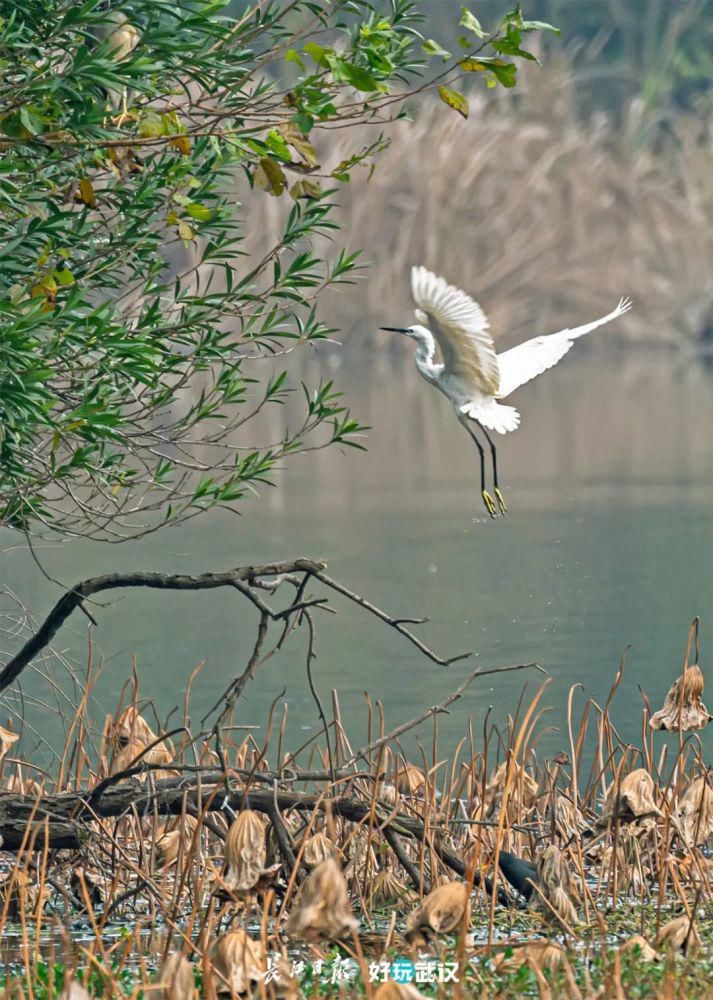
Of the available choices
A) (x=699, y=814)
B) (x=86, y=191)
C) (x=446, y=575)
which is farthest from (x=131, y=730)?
(x=446, y=575)

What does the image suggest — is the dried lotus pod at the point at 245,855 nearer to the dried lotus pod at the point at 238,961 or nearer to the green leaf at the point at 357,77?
the dried lotus pod at the point at 238,961

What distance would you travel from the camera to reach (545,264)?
27.9 metres

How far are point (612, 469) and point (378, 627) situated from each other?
663cm

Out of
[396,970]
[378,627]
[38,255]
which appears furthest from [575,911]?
[378,627]

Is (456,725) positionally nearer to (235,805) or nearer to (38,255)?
(235,805)

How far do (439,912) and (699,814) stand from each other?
1.61m

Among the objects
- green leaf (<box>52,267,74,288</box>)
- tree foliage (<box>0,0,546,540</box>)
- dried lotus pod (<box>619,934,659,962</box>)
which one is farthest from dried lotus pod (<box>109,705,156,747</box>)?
dried lotus pod (<box>619,934,659,962</box>)

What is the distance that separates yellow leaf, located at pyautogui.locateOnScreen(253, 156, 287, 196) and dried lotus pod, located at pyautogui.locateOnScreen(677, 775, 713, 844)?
6.16 feet

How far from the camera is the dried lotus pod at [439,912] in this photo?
3.33m

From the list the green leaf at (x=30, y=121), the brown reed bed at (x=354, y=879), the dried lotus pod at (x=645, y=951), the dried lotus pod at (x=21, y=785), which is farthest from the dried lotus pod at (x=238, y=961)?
the dried lotus pod at (x=21, y=785)

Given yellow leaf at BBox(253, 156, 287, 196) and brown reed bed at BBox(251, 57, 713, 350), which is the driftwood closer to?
yellow leaf at BBox(253, 156, 287, 196)

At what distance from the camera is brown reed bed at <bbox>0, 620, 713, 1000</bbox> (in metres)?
3.75

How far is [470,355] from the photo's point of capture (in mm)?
4664

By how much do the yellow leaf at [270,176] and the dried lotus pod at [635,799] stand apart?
160 centimetres
